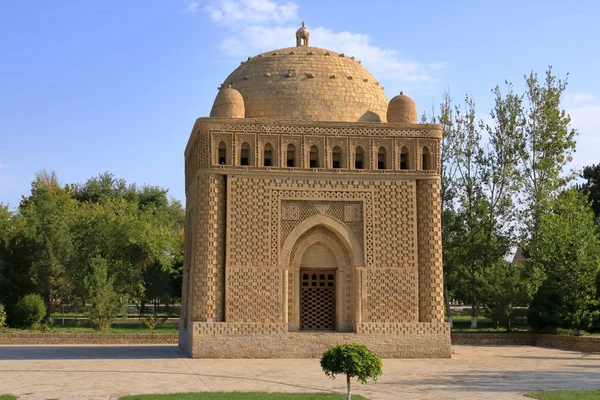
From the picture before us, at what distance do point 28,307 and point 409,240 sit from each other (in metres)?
16.2

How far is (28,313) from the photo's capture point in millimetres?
28125

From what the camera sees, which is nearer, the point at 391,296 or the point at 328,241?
the point at 391,296

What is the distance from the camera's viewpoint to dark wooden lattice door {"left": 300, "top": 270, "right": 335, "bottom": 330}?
63.4 ft

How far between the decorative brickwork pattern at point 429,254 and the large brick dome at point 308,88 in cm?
269

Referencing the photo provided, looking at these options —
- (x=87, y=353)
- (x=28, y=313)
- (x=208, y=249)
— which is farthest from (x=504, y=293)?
(x=28, y=313)

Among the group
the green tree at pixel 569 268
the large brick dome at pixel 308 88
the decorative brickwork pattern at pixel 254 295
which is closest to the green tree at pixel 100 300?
the large brick dome at pixel 308 88

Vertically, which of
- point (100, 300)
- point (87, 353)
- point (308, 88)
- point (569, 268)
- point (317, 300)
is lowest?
point (87, 353)

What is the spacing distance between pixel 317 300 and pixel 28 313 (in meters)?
14.0

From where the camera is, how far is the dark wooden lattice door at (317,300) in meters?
19.3

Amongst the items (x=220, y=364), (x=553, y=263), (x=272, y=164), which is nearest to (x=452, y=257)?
(x=553, y=263)

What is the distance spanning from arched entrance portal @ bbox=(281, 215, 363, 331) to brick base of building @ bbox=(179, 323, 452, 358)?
1.82 feet

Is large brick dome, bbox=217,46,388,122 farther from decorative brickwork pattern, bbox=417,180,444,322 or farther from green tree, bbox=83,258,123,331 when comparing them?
green tree, bbox=83,258,123,331

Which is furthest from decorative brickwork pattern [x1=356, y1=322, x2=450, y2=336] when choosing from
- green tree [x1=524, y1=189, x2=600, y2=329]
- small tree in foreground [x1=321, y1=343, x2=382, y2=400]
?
small tree in foreground [x1=321, y1=343, x2=382, y2=400]

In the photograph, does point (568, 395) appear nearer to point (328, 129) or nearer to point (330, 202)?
point (330, 202)
